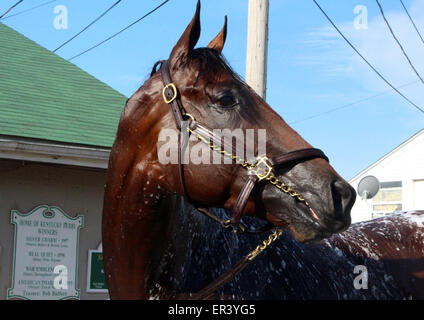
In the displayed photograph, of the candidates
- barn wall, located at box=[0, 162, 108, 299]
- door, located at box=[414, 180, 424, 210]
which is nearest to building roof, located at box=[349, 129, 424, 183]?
door, located at box=[414, 180, 424, 210]

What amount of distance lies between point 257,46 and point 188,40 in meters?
3.33

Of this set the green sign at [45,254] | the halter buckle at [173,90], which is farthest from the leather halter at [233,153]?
the green sign at [45,254]

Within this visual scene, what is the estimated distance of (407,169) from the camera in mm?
20203

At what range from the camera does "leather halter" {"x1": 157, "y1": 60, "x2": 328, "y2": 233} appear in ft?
9.50

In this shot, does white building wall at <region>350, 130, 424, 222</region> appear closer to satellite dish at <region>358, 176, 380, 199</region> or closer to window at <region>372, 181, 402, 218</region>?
window at <region>372, 181, 402, 218</region>

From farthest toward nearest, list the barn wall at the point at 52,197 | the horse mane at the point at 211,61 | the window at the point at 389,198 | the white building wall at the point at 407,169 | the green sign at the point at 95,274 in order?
the window at the point at 389,198 < the white building wall at the point at 407,169 < the green sign at the point at 95,274 < the barn wall at the point at 52,197 < the horse mane at the point at 211,61

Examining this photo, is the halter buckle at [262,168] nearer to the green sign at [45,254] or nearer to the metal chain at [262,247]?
the metal chain at [262,247]

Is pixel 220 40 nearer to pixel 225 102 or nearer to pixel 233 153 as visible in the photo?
pixel 225 102

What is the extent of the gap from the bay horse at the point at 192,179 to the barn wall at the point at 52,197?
377cm

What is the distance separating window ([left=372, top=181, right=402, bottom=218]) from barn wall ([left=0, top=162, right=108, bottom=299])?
1463cm

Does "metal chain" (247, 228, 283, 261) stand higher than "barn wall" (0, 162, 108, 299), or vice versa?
"barn wall" (0, 162, 108, 299)

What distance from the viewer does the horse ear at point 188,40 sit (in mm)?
3141

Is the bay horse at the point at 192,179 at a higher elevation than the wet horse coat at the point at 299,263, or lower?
higher
